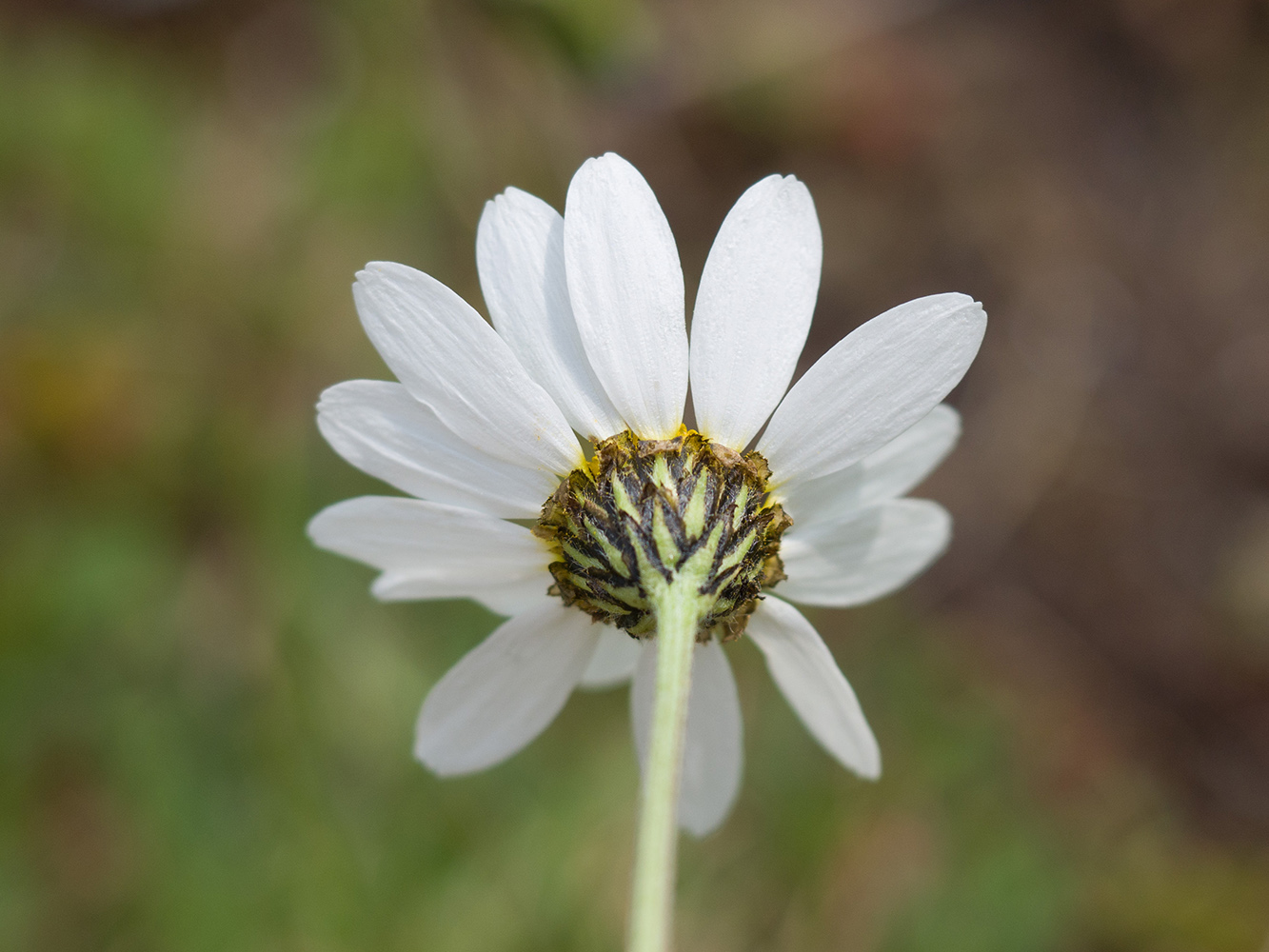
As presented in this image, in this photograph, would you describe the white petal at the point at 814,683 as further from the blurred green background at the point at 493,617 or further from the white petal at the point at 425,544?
the blurred green background at the point at 493,617

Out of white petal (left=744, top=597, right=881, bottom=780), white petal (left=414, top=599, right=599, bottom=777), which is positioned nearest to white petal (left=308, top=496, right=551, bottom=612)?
white petal (left=414, top=599, right=599, bottom=777)

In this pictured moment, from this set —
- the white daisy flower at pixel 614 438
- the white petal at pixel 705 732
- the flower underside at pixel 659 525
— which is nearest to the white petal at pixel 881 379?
the white daisy flower at pixel 614 438

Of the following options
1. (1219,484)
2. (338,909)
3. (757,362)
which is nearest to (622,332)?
(757,362)

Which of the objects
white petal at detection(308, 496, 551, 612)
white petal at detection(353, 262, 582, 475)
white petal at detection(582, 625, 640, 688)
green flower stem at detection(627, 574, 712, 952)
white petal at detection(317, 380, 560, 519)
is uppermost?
white petal at detection(353, 262, 582, 475)

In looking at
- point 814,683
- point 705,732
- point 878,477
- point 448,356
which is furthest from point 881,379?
point 705,732

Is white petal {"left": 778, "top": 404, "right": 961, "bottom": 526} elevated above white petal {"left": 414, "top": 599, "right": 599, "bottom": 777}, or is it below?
above

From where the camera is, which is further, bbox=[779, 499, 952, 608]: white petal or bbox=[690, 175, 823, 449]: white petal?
bbox=[779, 499, 952, 608]: white petal

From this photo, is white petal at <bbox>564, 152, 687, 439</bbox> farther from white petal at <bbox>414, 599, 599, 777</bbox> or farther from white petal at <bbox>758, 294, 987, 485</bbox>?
white petal at <bbox>414, 599, 599, 777</bbox>
